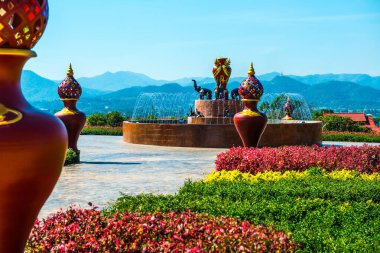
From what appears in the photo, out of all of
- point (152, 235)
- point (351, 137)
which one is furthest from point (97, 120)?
point (152, 235)

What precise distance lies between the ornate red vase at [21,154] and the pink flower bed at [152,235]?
5.01 feet

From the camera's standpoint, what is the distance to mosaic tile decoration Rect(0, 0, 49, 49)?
318 cm

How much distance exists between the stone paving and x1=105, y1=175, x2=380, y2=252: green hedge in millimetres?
1535

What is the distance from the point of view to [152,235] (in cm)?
525

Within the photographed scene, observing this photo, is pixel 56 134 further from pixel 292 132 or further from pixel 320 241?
pixel 292 132

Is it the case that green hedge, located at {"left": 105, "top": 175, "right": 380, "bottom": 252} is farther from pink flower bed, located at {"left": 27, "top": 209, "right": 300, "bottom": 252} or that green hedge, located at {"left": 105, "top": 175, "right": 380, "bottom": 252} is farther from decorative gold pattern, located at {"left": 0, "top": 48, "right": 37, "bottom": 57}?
decorative gold pattern, located at {"left": 0, "top": 48, "right": 37, "bottom": 57}

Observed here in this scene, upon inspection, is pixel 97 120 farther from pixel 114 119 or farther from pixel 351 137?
pixel 351 137

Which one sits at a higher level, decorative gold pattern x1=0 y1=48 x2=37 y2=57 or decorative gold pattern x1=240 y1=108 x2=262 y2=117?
decorative gold pattern x1=0 y1=48 x2=37 y2=57

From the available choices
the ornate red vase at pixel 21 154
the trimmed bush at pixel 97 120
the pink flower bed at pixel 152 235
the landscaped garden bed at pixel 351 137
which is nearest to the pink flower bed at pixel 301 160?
the pink flower bed at pixel 152 235

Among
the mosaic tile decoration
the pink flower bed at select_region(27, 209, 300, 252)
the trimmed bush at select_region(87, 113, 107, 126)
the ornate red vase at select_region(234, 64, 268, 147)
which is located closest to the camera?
the mosaic tile decoration

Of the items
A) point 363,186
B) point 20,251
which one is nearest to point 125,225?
point 20,251

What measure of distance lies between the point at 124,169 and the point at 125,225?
8360 mm

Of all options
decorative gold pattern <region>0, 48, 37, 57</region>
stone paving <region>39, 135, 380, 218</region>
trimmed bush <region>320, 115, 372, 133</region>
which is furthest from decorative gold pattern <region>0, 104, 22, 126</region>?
trimmed bush <region>320, 115, 372, 133</region>

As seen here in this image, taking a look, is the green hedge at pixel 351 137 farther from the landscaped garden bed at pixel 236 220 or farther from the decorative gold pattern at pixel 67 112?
the landscaped garden bed at pixel 236 220
